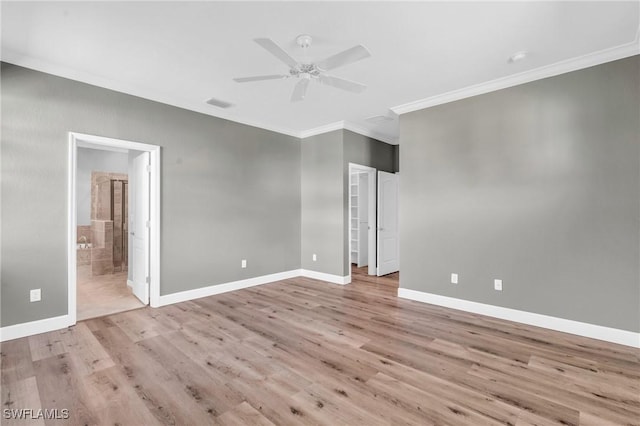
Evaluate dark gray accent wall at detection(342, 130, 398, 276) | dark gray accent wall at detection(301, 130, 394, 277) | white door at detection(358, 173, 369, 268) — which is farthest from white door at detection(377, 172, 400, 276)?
white door at detection(358, 173, 369, 268)

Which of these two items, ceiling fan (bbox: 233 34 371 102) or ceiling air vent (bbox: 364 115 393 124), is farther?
ceiling air vent (bbox: 364 115 393 124)

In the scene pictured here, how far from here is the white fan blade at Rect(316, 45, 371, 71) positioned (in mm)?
2266

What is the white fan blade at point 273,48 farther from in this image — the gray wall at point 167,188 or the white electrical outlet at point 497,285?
the white electrical outlet at point 497,285

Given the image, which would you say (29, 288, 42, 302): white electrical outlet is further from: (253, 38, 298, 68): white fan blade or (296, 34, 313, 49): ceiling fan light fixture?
(296, 34, 313, 49): ceiling fan light fixture

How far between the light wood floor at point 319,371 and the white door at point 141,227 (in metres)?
0.57

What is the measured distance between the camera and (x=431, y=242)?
4.09 meters

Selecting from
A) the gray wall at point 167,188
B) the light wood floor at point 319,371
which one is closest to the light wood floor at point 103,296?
the light wood floor at point 319,371

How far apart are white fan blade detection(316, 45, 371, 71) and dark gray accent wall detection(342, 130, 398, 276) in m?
2.69

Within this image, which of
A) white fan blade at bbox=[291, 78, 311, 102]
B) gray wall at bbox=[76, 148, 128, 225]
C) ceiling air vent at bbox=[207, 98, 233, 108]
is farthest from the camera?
gray wall at bbox=[76, 148, 128, 225]

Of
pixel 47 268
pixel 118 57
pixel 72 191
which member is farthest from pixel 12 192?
pixel 118 57

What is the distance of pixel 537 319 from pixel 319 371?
258 centimetres

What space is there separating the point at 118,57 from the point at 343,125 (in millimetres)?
3247

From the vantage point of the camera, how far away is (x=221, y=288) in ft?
15.0

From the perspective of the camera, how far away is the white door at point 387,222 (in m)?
5.85
